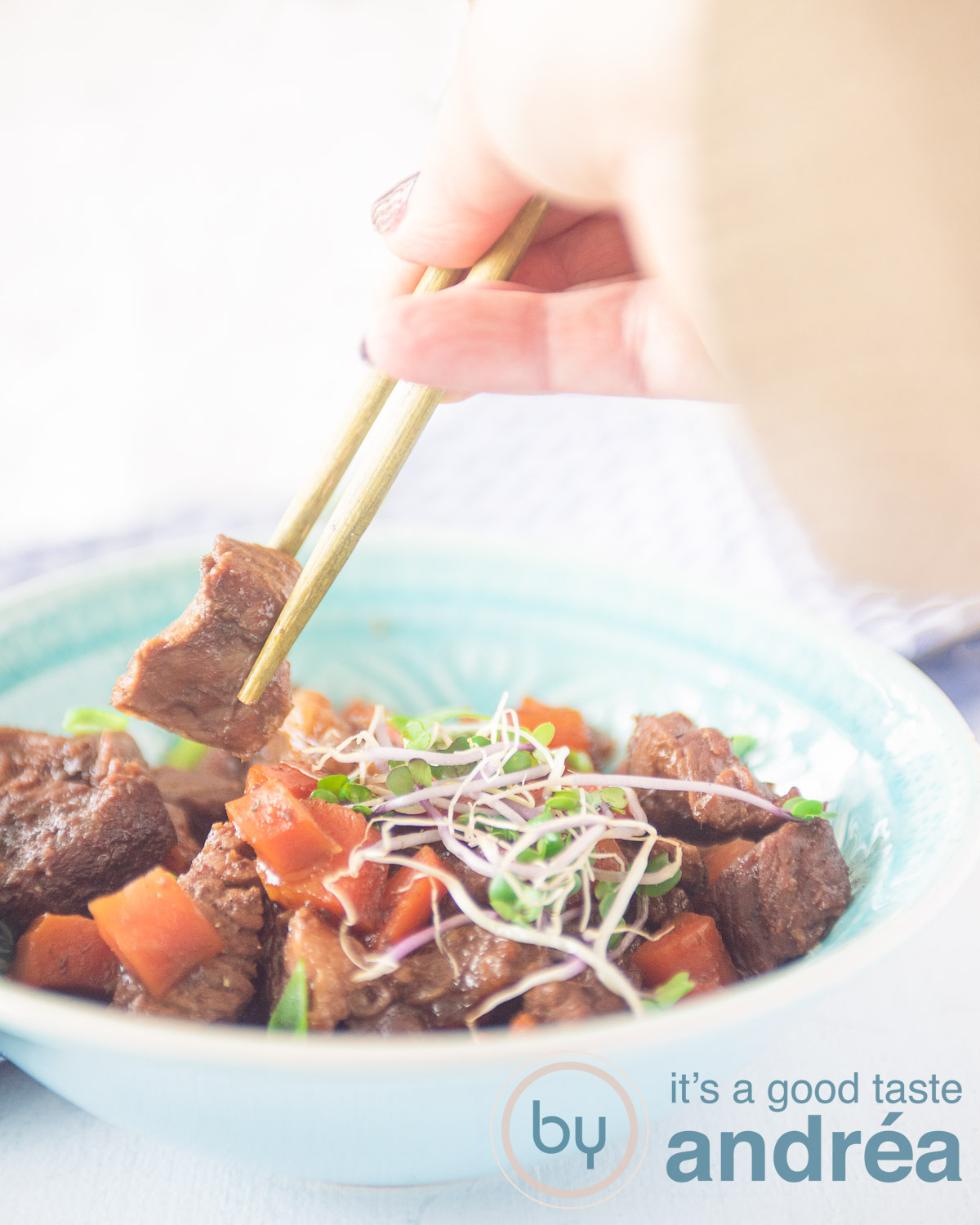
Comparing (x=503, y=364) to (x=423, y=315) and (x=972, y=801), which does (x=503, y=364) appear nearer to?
(x=423, y=315)

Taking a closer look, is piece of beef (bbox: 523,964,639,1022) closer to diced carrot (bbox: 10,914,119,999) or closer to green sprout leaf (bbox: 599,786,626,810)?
green sprout leaf (bbox: 599,786,626,810)

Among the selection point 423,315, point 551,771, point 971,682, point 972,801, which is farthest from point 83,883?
point 971,682

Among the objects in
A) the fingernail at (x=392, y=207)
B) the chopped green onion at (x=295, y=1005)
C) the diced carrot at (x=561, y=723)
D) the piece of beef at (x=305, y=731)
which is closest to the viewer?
the chopped green onion at (x=295, y=1005)

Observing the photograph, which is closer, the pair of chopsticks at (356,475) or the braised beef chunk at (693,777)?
the pair of chopsticks at (356,475)

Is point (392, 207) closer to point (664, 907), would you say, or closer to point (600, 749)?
point (600, 749)

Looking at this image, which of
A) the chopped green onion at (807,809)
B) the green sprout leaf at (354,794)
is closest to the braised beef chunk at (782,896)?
the chopped green onion at (807,809)

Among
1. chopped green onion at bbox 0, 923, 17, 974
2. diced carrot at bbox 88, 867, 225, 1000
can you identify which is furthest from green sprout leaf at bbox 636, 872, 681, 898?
chopped green onion at bbox 0, 923, 17, 974

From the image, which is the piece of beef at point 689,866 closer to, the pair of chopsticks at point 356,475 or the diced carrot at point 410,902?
the diced carrot at point 410,902
